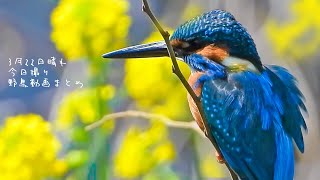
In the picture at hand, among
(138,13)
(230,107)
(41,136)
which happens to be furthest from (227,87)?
(41,136)

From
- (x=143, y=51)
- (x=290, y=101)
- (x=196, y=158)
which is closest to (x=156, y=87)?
(x=143, y=51)

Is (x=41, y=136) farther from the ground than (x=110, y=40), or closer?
closer

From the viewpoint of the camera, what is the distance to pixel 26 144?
71.2 inches

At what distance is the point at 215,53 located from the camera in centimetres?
→ 173

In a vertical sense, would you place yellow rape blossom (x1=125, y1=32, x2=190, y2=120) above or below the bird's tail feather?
above

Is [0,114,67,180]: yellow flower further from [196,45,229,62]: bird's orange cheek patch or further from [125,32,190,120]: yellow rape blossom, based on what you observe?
[196,45,229,62]: bird's orange cheek patch

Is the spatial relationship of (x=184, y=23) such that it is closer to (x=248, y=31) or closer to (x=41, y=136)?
(x=248, y=31)

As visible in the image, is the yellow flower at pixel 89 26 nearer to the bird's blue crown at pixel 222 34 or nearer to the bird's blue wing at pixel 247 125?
the bird's blue crown at pixel 222 34

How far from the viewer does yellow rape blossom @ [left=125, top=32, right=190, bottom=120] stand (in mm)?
1818

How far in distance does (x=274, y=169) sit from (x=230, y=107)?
0.18 m

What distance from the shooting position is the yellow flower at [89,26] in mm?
1821

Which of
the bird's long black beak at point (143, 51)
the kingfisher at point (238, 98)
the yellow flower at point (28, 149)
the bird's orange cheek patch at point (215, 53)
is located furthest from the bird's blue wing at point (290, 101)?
the yellow flower at point (28, 149)

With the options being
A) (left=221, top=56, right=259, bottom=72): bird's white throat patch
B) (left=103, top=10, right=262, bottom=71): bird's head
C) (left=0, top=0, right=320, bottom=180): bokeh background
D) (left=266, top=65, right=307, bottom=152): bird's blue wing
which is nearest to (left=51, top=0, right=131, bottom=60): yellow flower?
(left=0, top=0, right=320, bottom=180): bokeh background

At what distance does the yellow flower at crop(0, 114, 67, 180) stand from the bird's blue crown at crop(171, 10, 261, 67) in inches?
15.6
